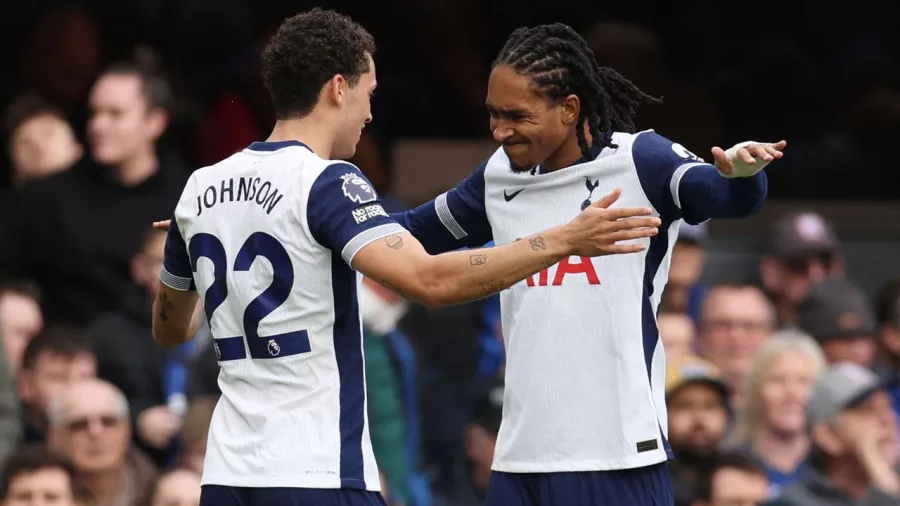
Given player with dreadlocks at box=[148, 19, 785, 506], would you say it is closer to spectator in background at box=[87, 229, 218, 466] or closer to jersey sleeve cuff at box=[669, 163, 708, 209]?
jersey sleeve cuff at box=[669, 163, 708, 209]

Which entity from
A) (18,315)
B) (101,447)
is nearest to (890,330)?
(101,447)

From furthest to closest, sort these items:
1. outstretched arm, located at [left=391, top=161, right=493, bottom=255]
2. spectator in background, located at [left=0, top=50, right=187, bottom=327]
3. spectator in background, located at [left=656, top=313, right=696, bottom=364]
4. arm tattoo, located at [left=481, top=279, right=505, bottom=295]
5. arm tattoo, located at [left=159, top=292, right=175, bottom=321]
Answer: spectator in background, located at [left=0, top=50, right=187, bottom=327]
spectator in background, located at [left=656, top=313, right=696, bottom=364]
outstretched arm, located at [left=391, top=161, right=493, bottom=255]
arm tattoo, located at [left=159, top=292, right=175, bottom=321]
arm tattoo, located at [left=481, top=279, right=505, bottom=295]

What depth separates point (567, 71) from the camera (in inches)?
183

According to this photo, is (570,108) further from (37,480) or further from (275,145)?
(37,480)

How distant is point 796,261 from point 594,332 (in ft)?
15.1

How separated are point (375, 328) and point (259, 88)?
6.54ft

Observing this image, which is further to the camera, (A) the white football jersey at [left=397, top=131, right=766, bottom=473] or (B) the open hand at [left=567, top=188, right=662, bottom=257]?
(A) the white football jersey at [left=397, top=131, right=766, bottom=473]

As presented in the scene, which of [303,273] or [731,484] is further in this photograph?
[731,484]

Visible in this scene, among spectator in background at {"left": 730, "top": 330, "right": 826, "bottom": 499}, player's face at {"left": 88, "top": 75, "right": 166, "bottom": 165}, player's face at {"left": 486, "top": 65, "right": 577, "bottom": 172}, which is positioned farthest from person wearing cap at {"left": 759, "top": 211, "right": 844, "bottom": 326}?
player's face at {"left": 486, "top": 65, "right": 577, "bottom": 172}

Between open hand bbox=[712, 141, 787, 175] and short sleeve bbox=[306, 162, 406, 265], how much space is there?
78 cm

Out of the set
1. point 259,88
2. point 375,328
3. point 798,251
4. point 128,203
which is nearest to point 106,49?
point 259,88

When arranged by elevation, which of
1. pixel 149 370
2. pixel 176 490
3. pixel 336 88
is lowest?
pixel 176 490

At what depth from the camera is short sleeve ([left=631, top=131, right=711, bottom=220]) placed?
14.7ft

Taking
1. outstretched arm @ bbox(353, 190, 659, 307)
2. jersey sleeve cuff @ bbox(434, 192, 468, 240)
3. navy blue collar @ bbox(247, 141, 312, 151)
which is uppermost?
navy blue collar @ bbox(247, 141, 312, 151)
